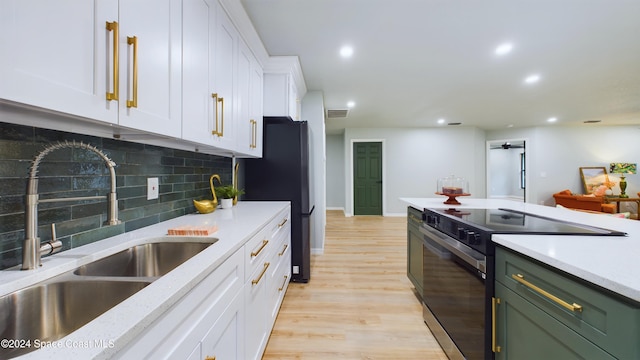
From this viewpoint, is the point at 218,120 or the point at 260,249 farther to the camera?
the point at 218,120

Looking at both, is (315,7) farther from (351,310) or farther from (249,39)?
(351,310)

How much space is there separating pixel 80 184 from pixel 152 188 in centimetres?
42

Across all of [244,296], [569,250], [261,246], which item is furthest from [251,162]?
[569,250]

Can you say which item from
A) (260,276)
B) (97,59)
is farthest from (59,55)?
(260,276)

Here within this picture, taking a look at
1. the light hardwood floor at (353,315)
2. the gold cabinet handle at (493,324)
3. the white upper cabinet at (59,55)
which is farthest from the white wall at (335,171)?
the white upper cabinet at (59,55)

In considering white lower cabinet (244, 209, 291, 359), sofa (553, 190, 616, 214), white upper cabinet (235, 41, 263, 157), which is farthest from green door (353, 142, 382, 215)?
white lower cabinet (244, 209, 291, 359)

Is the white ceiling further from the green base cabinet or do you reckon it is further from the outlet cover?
the green base cabinet

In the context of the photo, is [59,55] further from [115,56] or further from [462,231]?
[462,231]

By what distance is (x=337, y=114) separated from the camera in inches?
203

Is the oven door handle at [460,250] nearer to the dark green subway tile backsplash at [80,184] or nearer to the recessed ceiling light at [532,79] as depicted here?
the dark green subway tile backsplash at [80,184]

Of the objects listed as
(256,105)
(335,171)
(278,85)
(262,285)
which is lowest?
(262,285)

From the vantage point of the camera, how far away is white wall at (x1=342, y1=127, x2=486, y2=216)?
22.2 feet

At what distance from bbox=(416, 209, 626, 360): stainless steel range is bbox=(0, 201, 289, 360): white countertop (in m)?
1.14

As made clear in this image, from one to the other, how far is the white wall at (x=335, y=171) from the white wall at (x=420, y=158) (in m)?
0.78
